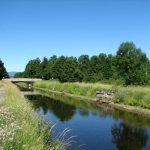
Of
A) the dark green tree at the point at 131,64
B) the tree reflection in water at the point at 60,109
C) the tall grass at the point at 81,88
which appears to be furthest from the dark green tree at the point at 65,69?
the tree reflection in water at the point at 60,109

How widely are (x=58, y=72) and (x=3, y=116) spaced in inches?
3401

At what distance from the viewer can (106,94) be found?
154 feet

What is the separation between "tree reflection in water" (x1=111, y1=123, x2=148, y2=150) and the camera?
20.4m

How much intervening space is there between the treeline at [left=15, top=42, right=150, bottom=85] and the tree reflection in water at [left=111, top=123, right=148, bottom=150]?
4073cm

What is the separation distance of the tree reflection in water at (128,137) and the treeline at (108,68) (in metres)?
40.7

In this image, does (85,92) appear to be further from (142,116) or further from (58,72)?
(58,72)

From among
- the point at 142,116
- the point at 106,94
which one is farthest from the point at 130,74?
the point at 142,116

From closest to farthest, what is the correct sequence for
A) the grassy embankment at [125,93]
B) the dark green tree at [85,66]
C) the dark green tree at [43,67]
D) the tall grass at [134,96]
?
the tall grass at [134,96] → the grassy embankment at [125,93] → the dark green tree at [85,66] → the dark green tree at [43,67]

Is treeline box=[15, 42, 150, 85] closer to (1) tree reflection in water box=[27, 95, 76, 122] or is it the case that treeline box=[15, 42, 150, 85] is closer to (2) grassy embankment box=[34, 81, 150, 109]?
(2) grassy embankment box=[34, 81, 150, 109]

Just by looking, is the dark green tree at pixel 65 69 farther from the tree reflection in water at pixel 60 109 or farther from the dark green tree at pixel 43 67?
the tree reflection in water at pixel 60 109

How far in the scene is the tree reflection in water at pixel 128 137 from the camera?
805 inches

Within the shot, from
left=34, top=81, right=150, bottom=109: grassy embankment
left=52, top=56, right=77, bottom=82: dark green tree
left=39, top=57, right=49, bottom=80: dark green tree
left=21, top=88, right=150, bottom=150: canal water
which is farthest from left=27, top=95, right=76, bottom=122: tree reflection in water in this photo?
left=39, top=57, right=49, bottom=80: dark green tree

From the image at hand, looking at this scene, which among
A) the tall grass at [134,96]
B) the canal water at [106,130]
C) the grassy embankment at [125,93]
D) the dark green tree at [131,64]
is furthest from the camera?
the dark green tree at [131,64]

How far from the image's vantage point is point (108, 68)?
83.8m
